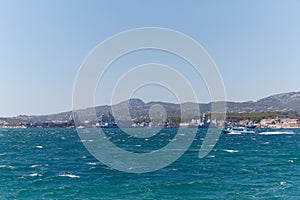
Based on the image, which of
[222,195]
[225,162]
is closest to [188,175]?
[222,195]

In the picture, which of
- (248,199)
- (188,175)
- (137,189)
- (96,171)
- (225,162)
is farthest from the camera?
(225,162)

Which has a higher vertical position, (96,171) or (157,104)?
(157,104)

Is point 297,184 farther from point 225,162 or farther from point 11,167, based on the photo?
point 11,167

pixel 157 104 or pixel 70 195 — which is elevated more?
pixel 157 104

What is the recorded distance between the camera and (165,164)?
5866cm

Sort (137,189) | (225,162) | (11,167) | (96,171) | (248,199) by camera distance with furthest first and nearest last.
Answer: (225,162) → (11,167) → (96,171) → (137,189) → (248,199)

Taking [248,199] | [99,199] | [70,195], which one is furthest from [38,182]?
→ [248,199]

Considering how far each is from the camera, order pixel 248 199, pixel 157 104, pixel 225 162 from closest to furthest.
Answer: pixel 248 199 < pixel 225 162 < pixel 157 104

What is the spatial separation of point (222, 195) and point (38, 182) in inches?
870

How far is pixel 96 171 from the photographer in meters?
49.9

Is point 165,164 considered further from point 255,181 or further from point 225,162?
point 255,181

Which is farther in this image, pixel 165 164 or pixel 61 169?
pixel 165 164

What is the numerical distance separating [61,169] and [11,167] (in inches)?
390

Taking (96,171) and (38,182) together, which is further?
(96,171)
